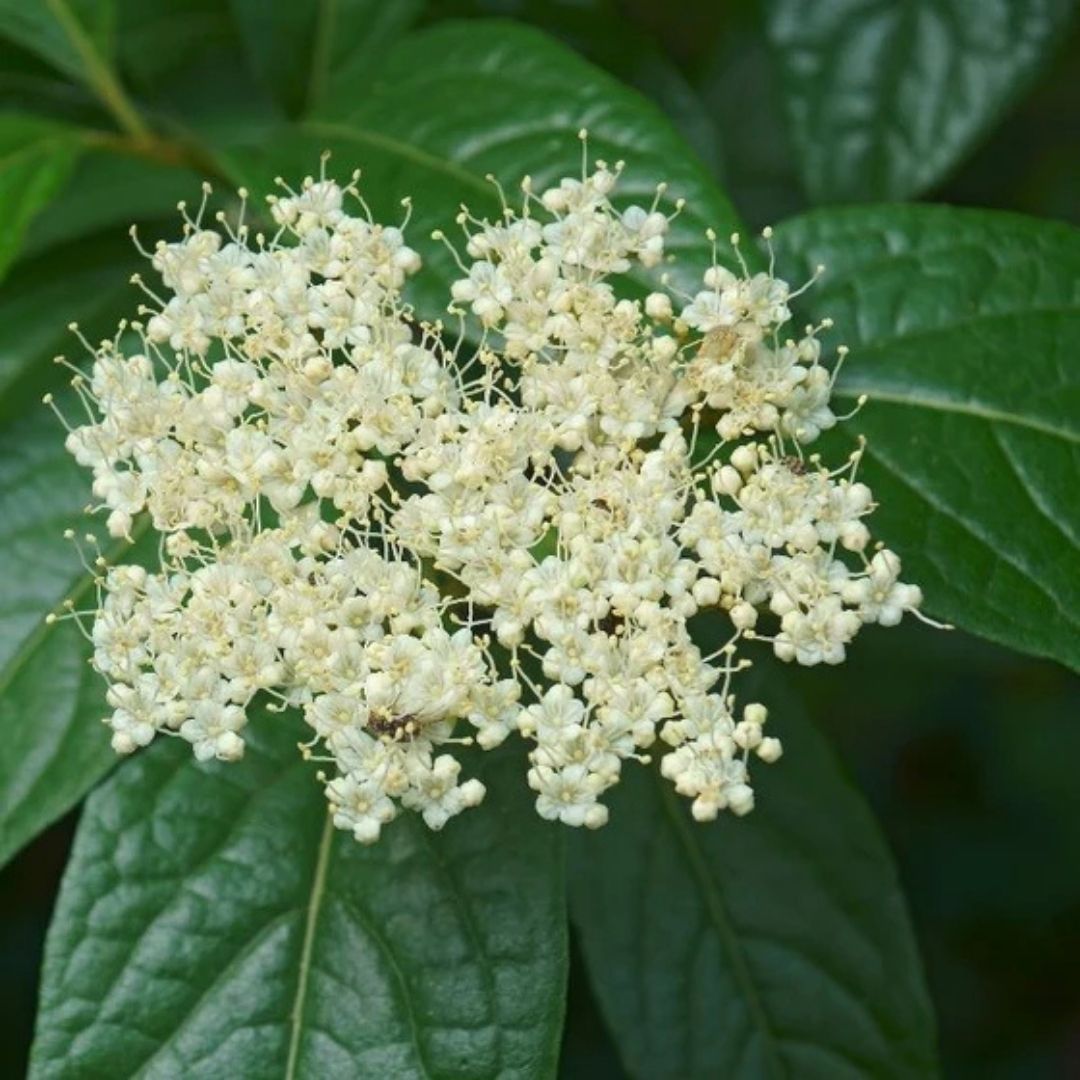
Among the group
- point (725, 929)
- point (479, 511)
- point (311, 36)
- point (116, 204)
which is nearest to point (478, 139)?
point (479, 511)

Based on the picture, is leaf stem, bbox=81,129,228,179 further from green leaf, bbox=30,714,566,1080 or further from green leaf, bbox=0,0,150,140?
green leaf, bbox=30,714,566,1080

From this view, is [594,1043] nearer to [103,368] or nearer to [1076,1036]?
[1076,1036]

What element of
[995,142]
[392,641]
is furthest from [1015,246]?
[995,142]

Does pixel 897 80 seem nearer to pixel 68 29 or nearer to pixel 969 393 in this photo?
pixel 969 393

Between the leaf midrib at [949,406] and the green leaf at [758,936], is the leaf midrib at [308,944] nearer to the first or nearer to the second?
the green leaf at [758,936]

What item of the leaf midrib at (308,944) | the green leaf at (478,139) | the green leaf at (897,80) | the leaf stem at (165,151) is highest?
the leaf stem at (165,151)

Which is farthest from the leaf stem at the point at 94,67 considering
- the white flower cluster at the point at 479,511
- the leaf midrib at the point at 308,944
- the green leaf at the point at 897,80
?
the leaf midrib at the point at 308,944

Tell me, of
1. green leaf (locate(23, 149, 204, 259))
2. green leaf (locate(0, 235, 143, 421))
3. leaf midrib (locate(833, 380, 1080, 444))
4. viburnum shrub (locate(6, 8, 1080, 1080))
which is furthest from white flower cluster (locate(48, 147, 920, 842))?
green leaf (locate(23, 149, 204, 259))
